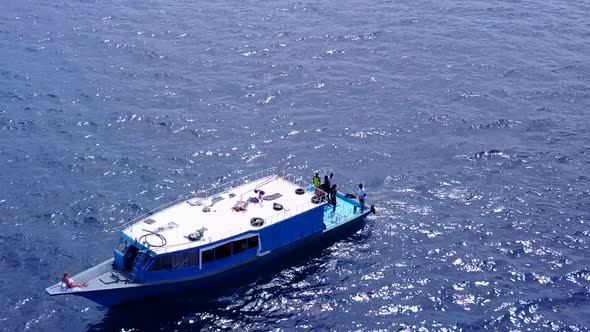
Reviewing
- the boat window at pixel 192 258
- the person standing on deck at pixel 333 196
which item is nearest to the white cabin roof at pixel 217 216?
the boat window at pixel 192 258

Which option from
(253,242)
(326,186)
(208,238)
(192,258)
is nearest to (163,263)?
(192,258)

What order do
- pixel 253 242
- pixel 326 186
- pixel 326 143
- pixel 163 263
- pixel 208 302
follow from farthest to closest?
1. pixel 326 143
2. pixel 326 186
3. pixel 253 242
4. pixel 208 302
5. pixel 163 263

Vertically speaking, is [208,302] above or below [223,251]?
below

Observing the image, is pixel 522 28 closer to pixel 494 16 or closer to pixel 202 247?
pixel 494 16

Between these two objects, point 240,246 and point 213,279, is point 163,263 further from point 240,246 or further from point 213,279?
point 240,246

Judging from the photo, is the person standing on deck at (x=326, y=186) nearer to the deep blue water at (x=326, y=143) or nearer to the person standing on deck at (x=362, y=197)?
the person standing on deck at (x=362, y=197)

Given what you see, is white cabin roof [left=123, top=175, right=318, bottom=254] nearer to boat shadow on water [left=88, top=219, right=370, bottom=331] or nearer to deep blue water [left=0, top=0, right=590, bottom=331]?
boat shadow on water [left=88, top=219, right=370, bottom=331]

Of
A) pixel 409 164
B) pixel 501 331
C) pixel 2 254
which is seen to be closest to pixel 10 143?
pixel 2 254
